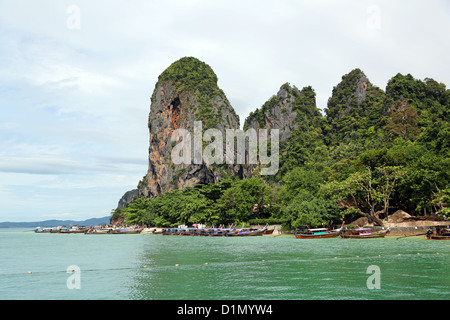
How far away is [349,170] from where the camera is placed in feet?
192

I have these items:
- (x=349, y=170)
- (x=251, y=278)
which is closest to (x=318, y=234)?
(x=349, y=170)

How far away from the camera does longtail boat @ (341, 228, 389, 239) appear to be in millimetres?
44862

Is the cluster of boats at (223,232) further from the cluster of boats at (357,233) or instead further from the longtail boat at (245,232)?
the cluster of boats at (357,233)

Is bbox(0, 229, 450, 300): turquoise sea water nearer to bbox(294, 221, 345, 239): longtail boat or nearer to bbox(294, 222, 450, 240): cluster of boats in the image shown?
bbox(294, 222, 450, 240): cluster of boats

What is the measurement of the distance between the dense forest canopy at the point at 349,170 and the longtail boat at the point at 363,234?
5086mm

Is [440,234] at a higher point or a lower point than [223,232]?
higher

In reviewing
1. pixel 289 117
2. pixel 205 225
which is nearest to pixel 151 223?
pixel 205 225

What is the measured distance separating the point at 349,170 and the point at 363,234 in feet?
50.5

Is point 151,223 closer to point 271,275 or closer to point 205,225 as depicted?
point 205,225

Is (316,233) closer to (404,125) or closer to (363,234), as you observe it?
(363,234)

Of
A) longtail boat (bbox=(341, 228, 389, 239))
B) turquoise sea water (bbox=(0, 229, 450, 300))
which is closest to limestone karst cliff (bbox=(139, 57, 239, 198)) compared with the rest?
longtail boat (bbox=(341, 228, 389, 239))

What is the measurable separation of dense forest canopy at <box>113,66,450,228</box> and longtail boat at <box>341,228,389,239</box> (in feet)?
16.7

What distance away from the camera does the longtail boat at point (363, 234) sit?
44862mm

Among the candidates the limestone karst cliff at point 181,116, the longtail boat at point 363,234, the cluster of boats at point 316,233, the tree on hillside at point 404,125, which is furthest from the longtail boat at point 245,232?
the limestone karst cliff at point 181,116
